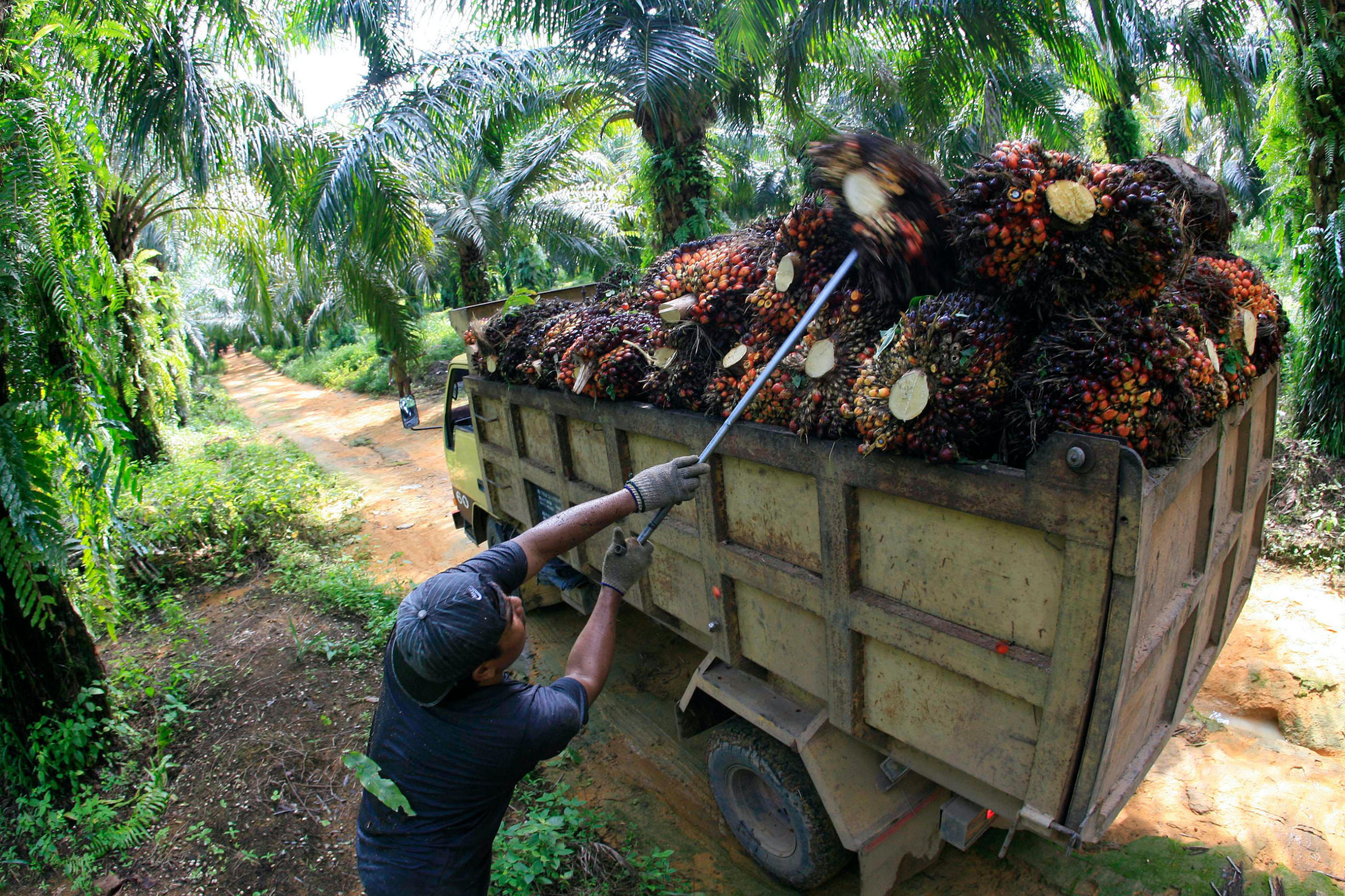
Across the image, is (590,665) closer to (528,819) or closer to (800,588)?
(800,588)

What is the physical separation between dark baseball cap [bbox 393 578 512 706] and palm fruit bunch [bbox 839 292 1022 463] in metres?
1.15

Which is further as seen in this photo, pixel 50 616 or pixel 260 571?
pixel 260 571

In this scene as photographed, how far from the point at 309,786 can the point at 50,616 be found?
146cm

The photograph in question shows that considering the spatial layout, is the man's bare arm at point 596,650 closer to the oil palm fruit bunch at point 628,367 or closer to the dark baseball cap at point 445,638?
the dark baseball cap at point 445,638

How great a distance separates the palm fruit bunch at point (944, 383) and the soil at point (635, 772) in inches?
80.1

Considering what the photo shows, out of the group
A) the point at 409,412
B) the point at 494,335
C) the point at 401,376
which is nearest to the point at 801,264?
the point at 494,335

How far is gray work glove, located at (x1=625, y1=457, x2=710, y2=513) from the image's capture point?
8.39 ft

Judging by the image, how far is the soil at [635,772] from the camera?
10.0ft

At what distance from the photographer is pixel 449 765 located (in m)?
2.00

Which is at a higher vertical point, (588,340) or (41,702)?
(588,340)

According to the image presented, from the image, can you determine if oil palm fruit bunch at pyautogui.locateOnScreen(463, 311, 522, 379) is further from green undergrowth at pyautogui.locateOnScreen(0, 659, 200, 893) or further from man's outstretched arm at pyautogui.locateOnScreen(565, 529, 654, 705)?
green undergrowth at pyautogui.locateOnScreen(0, 659, 200, 893)

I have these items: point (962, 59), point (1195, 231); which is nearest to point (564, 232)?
point (962, 59)

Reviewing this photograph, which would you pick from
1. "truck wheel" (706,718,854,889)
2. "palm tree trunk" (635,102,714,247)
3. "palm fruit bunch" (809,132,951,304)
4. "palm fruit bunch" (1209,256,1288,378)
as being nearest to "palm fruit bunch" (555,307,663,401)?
"palm fruit bunch" (809,132,951,304)

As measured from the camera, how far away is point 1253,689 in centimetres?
400
